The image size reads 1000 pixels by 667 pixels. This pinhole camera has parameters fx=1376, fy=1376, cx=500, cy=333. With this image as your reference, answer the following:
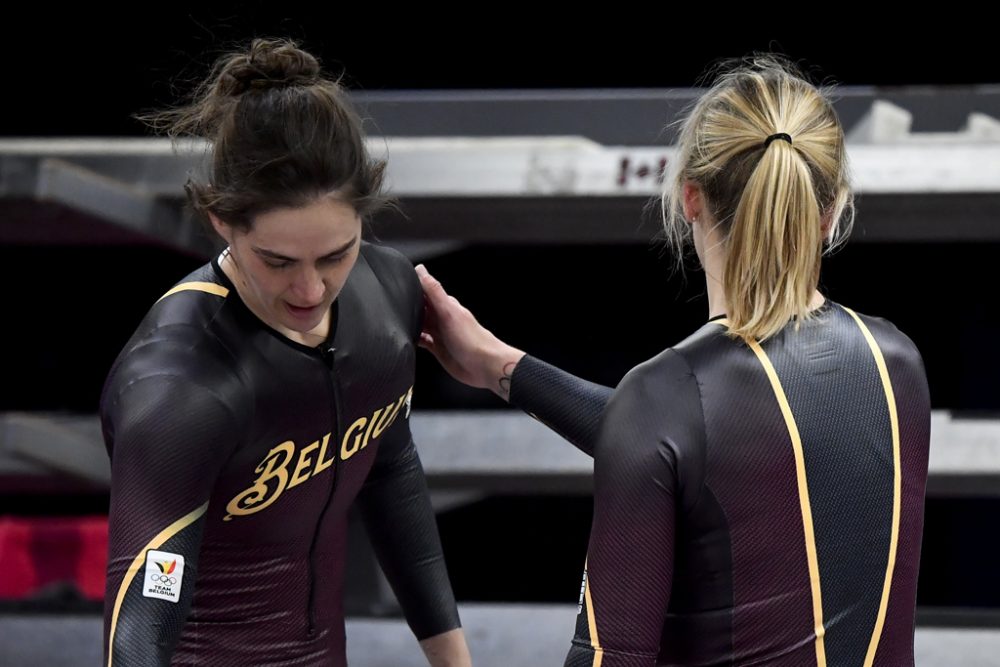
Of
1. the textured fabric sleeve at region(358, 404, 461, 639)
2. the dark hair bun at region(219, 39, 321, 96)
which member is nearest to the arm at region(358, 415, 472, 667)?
the textured fabric sleeve at region(358, 404, 461, 639)

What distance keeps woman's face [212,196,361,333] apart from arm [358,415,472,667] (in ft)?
1.06

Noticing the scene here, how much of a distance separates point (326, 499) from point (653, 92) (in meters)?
1.36

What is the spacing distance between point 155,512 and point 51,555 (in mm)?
1778

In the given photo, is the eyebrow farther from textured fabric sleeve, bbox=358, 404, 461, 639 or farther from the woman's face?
textured fabric sleeve, bbox=358, 404, 461, 639

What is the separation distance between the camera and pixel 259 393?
1357 millimetres

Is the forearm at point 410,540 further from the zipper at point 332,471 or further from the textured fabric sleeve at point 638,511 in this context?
the textured fabric sleeve at point 638,511

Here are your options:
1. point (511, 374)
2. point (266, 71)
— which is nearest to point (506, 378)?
point (511, 374)

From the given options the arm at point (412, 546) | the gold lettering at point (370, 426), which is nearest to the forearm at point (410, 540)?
the arm at point (412, 546)

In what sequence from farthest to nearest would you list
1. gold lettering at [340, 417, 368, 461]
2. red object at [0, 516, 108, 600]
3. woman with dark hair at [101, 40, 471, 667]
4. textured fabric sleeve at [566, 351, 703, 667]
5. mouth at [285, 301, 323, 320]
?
red object at [0, 516, 108, 600] < gold lettering at [340, 417, 368, 461] < mouth at [285, 301, 323, 320] < woman with dark hair at [101, 40, 471, 667] < textured fabric sleeve at [566, 351, 703, 667]

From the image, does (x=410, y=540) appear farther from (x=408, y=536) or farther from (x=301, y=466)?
(x=301, y=466)

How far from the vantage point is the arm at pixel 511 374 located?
59.1 inches

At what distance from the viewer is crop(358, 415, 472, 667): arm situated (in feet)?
5.36

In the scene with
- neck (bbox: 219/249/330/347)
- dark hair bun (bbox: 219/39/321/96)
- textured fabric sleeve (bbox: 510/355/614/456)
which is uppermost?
dark hair bun (bbox: 219/39/321/96)

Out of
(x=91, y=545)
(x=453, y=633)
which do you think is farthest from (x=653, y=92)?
(x=91, y=545)
